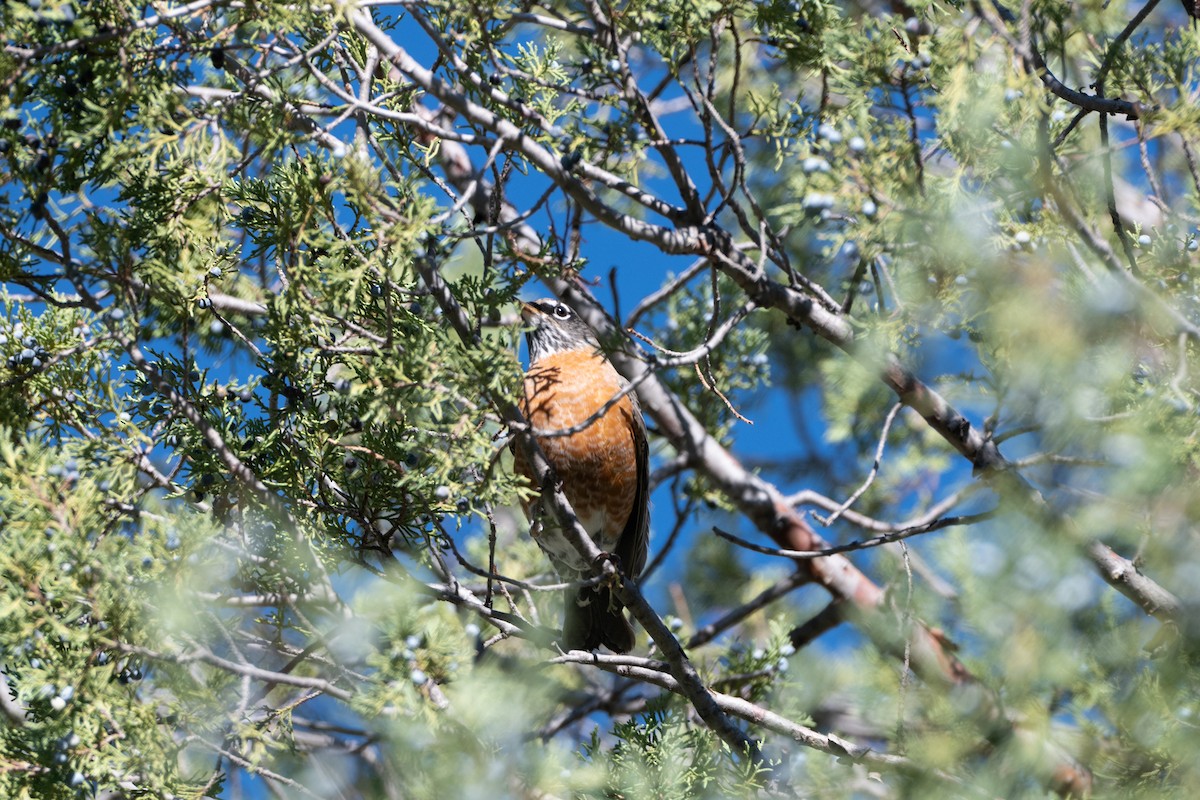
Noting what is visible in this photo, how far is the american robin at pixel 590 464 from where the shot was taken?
432cm

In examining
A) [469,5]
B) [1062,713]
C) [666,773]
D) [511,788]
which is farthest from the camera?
[1062,713]

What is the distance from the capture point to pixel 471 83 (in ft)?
9.96

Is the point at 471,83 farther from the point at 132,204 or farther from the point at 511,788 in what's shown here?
the point at 511,788

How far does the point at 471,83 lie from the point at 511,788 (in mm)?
1876

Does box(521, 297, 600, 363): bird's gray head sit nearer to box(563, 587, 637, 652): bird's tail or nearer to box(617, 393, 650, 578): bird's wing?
box(617, 393, 650, 578): bird's wing

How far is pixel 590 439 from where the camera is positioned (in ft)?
14.4

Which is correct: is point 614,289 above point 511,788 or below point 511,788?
above

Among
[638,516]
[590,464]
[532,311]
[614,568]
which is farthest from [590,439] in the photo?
[614,568]

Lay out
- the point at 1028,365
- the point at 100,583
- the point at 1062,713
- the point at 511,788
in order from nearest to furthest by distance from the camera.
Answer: the point at 1028,365 → the point at 100,583 → the point at 511,788 → the point at 1062,713

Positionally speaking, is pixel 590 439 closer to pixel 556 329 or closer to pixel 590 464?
pixel 590 464

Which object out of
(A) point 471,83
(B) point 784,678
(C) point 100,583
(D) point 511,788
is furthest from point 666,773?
(A) point 471,83

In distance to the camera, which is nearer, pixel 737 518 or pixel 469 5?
pixel 469 5

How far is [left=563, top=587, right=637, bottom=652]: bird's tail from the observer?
15.5ft

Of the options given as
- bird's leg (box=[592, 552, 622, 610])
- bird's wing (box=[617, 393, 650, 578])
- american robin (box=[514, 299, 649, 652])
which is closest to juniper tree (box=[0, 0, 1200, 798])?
Answer: bird's leg (box=[592, 552, 622, 610])
